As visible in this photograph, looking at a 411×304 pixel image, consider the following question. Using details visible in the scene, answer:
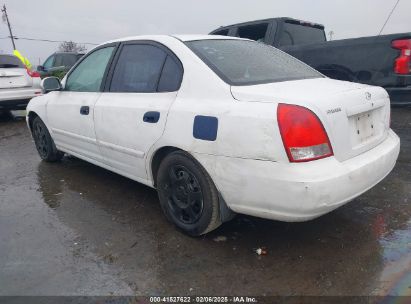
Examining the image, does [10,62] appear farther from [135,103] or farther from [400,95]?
[400,95]

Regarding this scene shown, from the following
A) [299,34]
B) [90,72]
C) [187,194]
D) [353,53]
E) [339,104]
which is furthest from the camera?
[299,34]

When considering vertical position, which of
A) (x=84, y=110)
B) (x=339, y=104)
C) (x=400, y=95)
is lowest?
(x=400, y=95)

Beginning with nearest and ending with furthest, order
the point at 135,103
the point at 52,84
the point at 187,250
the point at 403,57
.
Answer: the point at 187,250
the point at 135,103
the point at 52,84
the point at 403,57

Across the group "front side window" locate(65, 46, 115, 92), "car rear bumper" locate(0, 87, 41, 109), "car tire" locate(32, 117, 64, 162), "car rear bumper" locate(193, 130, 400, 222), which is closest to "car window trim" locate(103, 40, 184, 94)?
"front side window" locate(65, 46, 115, 92)

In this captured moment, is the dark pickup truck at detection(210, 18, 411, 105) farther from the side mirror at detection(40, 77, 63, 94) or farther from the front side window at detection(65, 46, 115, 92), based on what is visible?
the side mirror at detection(40, 77, 63, 94)

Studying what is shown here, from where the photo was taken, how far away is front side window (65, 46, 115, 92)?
3928 millimetres

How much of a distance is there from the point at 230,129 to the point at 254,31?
15.7ft

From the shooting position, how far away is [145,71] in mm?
3395

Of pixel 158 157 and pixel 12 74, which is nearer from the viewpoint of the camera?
pixel 158 157

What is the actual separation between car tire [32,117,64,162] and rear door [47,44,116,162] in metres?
0.36

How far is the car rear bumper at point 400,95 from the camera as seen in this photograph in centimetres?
529

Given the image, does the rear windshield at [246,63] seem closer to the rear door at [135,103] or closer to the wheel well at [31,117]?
the rear door at [135,103]

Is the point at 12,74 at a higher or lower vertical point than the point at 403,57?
lower

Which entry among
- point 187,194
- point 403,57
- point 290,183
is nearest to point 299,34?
point 403,57
